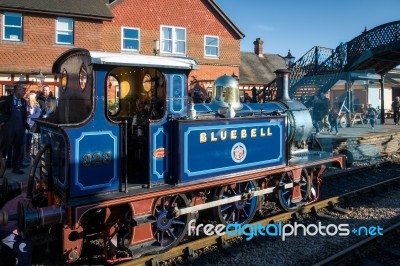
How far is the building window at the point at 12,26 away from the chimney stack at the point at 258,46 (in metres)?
21.4

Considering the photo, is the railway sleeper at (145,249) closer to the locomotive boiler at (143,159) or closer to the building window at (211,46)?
the locomotive boiler at (143,159)

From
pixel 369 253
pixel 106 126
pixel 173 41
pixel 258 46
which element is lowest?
pixel 369 253

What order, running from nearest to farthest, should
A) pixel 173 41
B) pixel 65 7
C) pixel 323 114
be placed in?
pixel 323 114, pixel 65 7, pixel 173 41

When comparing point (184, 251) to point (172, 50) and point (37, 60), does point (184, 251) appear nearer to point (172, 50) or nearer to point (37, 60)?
point (37, 60)

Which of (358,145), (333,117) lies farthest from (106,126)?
(333,117)

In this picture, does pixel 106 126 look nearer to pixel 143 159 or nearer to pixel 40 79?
pixel 143 159

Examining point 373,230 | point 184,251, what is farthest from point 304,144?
point 184,251

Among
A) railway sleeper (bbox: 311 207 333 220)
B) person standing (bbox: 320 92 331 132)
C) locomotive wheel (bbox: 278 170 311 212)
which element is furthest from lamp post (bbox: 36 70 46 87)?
railway sleeper (bbox: 311 207 333 220)

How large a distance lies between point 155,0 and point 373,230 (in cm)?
1676

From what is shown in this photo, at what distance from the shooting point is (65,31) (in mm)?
16750

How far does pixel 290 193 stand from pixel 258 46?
28.3 meters

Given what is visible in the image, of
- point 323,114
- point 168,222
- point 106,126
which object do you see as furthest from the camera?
point 323,114

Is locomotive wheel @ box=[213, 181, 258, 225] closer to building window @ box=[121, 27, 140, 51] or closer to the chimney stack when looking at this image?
building window @ box=[121, 27, 140, 51]

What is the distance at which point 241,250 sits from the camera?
507cm
